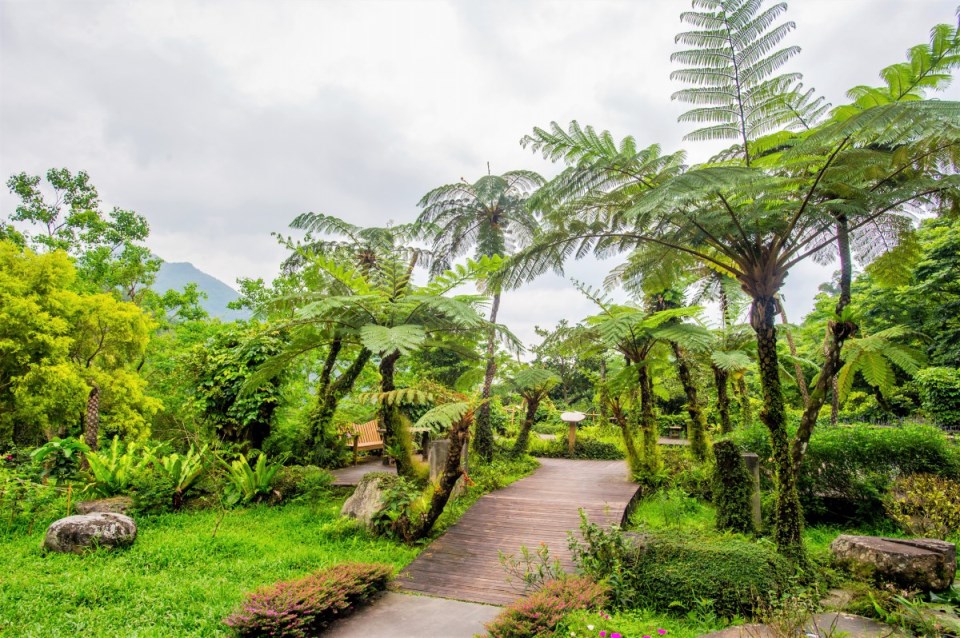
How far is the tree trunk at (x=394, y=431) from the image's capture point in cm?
709

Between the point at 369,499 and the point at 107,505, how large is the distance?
Answer: 3.55 metres

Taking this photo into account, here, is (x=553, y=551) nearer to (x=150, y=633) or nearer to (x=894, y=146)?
(x=150, y=633)

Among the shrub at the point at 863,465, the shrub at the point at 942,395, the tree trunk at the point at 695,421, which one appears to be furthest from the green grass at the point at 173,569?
the shrub at the point at 942,395

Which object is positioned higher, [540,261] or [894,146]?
[894,146]

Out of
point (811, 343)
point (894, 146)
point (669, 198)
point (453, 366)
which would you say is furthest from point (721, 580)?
point (811, 343)

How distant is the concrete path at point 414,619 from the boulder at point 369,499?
1.52 meters

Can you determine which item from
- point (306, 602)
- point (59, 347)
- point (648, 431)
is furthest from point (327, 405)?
point (648, 431)

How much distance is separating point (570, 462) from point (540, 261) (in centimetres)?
701

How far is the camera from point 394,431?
23.5 feet

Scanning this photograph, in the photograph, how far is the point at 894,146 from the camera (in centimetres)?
451

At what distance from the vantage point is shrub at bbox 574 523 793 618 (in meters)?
3.98

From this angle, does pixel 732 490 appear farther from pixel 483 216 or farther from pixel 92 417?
pixel 92 417

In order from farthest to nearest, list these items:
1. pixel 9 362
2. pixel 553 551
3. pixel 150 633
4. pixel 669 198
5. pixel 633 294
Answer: pixel 9 362 < pixel 633 294 < pixel 553 551 < pixel 669 198 < pixel 150 633

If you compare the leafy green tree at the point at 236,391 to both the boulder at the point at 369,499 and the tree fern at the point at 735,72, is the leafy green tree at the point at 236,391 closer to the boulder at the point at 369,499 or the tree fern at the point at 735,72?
the boulder at the point at 369,499
